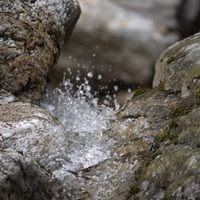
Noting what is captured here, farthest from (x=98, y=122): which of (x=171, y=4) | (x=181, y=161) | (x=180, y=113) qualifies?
(x=171, y=4)

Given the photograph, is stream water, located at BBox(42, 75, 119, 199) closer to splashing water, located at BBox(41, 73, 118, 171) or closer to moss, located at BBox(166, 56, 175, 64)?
splashing water, located at BBox(41, 73, 118, 171)

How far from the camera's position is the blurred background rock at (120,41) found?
326 inches

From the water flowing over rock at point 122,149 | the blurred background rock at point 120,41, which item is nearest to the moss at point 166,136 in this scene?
the water flowing over rock at point 122,149

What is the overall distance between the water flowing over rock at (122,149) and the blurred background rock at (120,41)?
4.13 meters

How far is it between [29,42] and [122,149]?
192 cm

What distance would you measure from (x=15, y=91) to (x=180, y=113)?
6.44 ft

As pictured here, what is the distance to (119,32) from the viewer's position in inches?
352

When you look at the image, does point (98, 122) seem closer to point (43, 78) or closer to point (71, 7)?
point (43, 78)

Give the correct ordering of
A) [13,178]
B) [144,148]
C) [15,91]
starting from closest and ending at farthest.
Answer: [13,178] → [144,148] → [15,91]

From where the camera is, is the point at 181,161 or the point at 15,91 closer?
the point at 181,161

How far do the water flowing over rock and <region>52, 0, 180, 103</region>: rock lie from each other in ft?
13.9

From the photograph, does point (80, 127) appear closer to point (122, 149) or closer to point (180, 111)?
point (122, 149)

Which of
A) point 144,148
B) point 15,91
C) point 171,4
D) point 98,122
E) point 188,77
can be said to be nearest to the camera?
point 144,148

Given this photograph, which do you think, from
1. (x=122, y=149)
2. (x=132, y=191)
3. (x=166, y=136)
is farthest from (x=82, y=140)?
(x=132, y=191)
